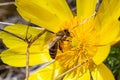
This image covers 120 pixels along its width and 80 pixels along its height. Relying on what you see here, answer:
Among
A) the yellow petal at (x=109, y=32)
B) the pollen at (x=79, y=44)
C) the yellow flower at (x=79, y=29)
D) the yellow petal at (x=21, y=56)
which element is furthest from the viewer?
the yellow petal at (x=21, y=56)

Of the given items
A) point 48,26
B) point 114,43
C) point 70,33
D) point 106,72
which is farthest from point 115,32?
point 48,26

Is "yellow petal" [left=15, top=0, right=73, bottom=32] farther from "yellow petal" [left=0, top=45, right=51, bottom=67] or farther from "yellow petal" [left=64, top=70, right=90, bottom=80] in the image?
"yellow petal" [left=64, top=70, right=90, bottom=80]

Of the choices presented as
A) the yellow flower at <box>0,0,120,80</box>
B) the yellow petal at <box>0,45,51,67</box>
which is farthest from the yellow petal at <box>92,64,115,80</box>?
the yellow petal at <box>0,45,51,67</box>

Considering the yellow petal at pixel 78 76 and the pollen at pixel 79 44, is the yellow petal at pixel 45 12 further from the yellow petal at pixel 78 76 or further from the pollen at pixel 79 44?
the yellow petal at pixel 78 76

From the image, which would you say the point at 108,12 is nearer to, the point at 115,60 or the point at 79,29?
the point at 79,29

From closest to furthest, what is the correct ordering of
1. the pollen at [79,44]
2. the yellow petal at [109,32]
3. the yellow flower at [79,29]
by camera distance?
1. the yellow petal at [109,32]
2. the yellow flower at [79,29]
3. the pollen at [79,44]

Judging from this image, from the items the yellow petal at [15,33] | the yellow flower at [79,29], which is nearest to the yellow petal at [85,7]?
the yellow flower at [79,29]

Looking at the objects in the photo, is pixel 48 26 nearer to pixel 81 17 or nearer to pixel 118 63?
pixel 81 17
